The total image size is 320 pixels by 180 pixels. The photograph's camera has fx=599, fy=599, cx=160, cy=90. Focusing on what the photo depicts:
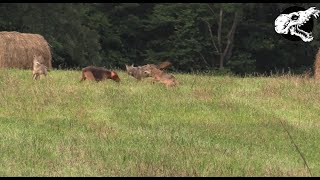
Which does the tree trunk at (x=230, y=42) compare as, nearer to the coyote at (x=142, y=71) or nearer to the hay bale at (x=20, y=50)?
the hay bale at (x=20, y=50)

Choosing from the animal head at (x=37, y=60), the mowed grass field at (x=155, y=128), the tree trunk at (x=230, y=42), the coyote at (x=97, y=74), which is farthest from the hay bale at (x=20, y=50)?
the tree trunk at (x=230, y=42)

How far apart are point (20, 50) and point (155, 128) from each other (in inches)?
577

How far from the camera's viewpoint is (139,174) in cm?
776

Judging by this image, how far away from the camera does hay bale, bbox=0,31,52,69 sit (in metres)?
24.0

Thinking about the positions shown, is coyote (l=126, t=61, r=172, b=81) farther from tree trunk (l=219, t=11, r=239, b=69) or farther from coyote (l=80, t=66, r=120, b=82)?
tree trunk (l=219, t=11, r=239, b=69)

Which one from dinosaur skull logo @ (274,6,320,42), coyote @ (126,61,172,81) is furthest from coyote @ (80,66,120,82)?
dinosaur skull logo @ (274,6,320,42)

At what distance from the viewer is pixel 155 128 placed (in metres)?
10.8

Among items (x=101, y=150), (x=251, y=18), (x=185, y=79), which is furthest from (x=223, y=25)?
(x=101, y=150)

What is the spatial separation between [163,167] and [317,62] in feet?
46.8

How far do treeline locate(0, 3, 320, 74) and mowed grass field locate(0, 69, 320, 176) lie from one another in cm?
2948

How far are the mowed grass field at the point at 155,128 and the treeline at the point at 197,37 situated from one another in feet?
96.7

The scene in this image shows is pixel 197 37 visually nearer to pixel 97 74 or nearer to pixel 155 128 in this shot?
pixel 97 74

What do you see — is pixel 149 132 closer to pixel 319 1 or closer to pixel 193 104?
pixel 193 104

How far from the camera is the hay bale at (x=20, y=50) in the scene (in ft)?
78.8
